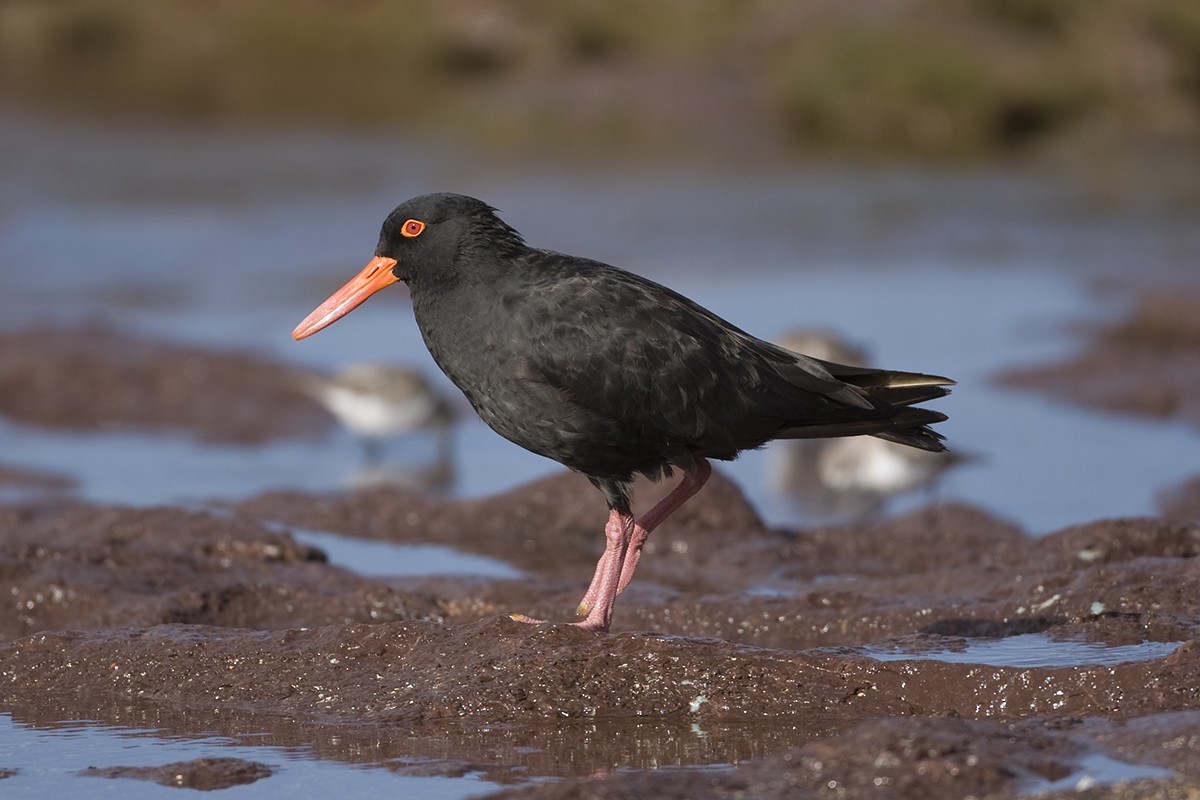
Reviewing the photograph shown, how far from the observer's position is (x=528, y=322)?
18.6 feet

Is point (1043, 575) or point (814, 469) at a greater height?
point (814, 469)

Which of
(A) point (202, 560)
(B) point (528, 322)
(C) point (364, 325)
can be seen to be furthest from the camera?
(C) point (364, 325)

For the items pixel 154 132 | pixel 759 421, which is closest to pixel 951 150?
pixel 154 132

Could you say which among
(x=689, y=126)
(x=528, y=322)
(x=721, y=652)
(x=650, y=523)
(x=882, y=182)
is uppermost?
(x=689, y=126)

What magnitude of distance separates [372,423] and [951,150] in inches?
580

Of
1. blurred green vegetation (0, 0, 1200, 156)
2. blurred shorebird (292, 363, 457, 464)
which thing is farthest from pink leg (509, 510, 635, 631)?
blurred green vegetation (0, 0, 1200, 156)

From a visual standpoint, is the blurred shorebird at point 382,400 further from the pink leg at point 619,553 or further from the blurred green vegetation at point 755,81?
the blurred green vegetation at point 755,81

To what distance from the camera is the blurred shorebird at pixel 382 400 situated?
1082 cm

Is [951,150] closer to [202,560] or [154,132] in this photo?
[154,132]

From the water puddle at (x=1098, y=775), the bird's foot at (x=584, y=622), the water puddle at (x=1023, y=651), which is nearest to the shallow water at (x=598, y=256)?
the water puddle at (x=1023, y=651)

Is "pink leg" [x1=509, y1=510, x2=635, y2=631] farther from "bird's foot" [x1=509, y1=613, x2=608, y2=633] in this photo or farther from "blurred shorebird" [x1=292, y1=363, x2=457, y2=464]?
"blurred shorebird" [x1=292, y1=363, x2=457, y2=464]

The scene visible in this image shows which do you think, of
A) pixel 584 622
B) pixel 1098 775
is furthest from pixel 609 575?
pixel 1098 775

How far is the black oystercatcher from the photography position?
5629mm

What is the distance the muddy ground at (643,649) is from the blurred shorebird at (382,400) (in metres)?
2.77
